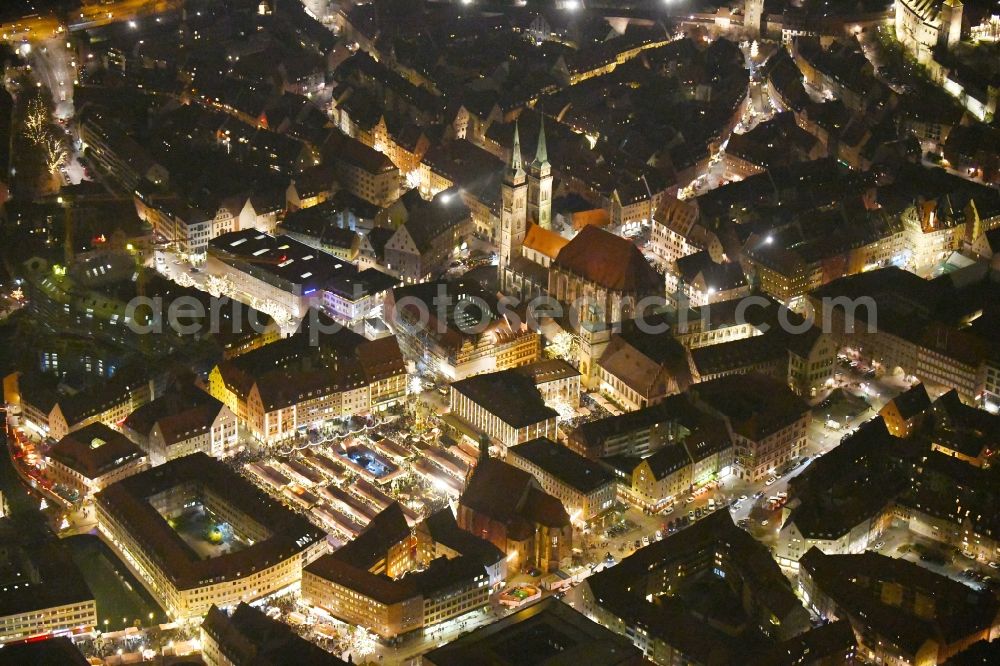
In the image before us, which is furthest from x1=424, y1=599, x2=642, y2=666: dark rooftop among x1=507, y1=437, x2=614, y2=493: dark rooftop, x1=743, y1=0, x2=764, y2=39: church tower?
x1=743, y1=0, x2=764, y2=39: church tower

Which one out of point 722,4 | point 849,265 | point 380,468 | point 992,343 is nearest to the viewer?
point 380,468

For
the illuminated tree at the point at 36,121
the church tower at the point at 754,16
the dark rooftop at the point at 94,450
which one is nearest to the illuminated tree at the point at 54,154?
the illuminated tree at the point at 36,121

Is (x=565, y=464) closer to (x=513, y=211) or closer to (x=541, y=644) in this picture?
(x=541, y=644)

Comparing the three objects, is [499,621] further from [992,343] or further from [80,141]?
[80,141]

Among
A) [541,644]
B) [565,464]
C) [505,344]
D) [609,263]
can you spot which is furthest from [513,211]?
[541,644]

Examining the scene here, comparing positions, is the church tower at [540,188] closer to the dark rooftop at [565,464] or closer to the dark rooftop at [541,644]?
the dark rooftop at [565,464]

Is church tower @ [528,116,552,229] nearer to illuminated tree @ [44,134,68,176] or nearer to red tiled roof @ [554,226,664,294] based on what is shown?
red tiled roof @ [554,226,664,294]

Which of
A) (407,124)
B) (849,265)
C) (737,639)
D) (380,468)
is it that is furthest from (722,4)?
(737,639)
